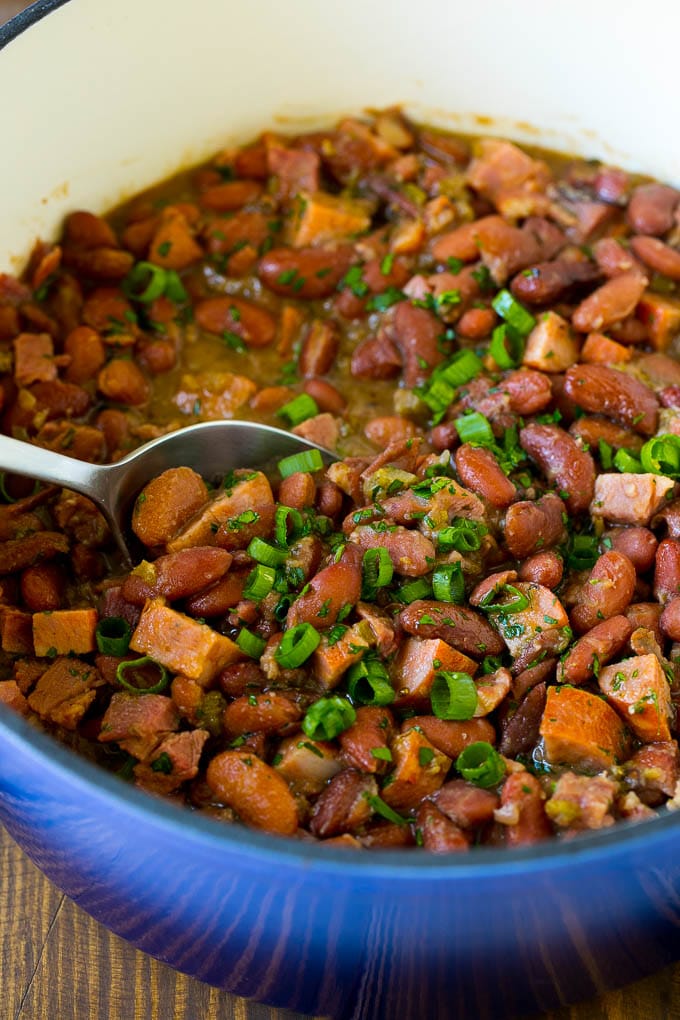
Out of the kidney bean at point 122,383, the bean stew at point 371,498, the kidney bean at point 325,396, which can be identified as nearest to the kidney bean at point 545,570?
the bean stew at point 371,498

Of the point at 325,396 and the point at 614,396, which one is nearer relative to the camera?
the point at 614,396

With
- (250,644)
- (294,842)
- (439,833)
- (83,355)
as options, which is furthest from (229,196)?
(294,842)

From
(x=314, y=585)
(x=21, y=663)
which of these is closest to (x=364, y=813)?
(x=314, y=585)

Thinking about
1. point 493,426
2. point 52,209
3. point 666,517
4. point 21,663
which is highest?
point 52,209

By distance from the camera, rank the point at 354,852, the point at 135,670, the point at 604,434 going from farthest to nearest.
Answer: the point at 604,434
the point at 135,670
the point at 354,852

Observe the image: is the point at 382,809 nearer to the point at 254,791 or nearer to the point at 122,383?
the point at 254,791

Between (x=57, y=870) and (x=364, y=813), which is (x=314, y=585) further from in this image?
(x=57, y=870)

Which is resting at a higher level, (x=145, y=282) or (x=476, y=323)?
(x=145, y=282)
